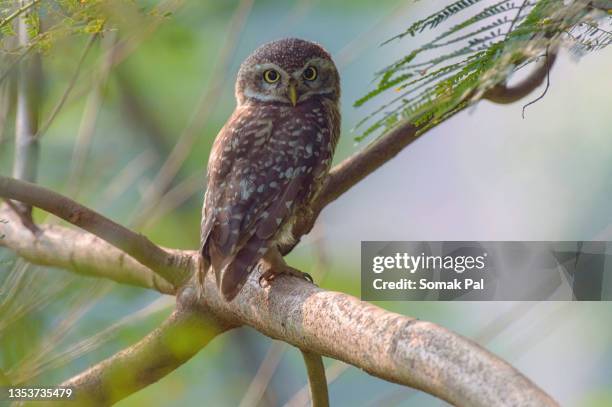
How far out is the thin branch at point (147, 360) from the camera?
1.82m

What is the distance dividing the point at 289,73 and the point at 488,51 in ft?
3.78

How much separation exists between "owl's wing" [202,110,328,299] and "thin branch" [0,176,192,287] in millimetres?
188

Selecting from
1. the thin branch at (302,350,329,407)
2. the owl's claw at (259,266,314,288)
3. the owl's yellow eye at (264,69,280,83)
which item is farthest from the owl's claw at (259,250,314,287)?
the owl's yellow eye at (264,69,280,83)

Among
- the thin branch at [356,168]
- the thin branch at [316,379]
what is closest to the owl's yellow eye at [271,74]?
the thin branch at [356,168]

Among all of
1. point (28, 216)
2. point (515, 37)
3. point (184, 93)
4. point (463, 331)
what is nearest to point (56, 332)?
point (28, 216)

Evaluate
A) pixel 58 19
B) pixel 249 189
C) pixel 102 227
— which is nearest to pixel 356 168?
pixel 249 189

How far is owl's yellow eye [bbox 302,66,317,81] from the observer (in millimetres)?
2092

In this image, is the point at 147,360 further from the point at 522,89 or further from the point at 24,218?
the point at 522,89

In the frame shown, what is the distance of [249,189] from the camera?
1779 millimetres

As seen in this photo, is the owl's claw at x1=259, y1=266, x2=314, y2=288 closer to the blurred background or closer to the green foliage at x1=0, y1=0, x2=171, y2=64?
the blurred background

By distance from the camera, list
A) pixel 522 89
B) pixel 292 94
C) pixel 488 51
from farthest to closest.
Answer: pixel 522 89, pixel 292 94, pixel 488 51

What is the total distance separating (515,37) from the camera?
0.92 meters

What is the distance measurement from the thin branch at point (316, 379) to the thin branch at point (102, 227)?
39 centimetres

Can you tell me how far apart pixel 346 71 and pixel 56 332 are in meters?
0.99
